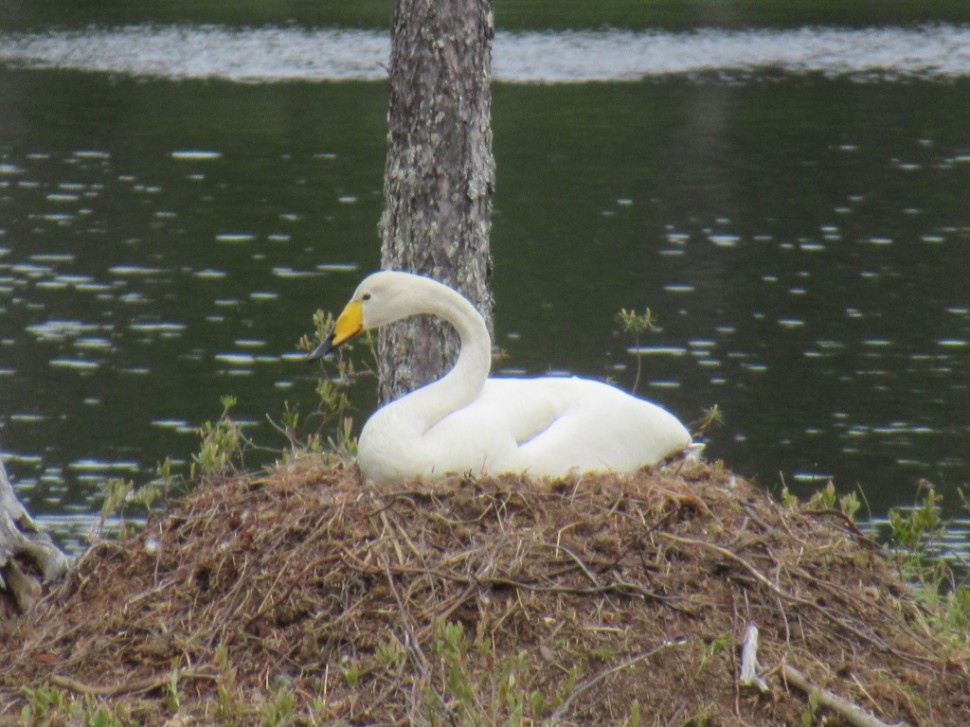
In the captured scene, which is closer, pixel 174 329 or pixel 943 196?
pixel 174 329

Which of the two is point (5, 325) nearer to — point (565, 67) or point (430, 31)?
point (430, 31)

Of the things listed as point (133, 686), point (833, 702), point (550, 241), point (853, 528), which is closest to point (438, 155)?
point (853, 528)

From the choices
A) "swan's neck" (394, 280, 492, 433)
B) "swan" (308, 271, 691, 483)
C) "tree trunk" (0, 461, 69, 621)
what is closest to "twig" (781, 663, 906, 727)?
"swan" (308, 271, 691, 483)

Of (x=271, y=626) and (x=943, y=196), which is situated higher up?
(x=271, y=626)

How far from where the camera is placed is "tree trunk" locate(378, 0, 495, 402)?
745 cm

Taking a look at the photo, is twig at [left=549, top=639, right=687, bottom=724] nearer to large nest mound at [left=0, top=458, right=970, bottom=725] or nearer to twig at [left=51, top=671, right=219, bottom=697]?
→ large nest mound at [left=0, top=458, right=970, bottom=725]

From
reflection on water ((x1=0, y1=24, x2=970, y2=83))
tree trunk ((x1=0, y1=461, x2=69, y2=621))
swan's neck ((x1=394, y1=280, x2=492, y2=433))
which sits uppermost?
swan's neck ((x1=394, y1=280, x2=492, y2=433))

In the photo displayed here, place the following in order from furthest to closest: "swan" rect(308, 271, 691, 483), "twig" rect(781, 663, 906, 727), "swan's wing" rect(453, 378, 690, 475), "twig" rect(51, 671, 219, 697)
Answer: "swan's wing" rect(453, 378, 690, 475) < "swan" rect(308, 271, 691, 483) < "twig" rect(51, 671, 219, 697) < "twig" rect(781, 663, 906, 727)

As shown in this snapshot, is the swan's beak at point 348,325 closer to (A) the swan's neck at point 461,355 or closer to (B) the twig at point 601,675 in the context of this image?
(A) the swan's neck at point 461,355

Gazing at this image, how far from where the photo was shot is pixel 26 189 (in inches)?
925

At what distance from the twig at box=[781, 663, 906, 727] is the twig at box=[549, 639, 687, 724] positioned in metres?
0.38

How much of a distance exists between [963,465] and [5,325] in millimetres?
9931

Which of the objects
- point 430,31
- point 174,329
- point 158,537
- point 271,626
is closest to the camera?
point 271,626

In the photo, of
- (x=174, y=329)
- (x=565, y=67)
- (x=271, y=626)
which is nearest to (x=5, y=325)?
(x=174, y=329)
